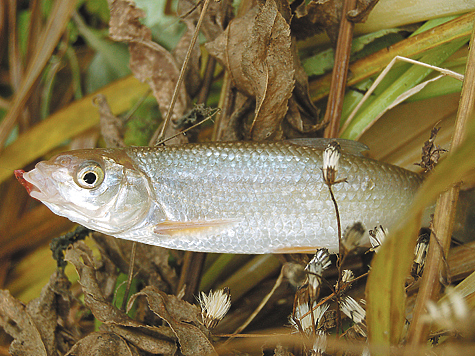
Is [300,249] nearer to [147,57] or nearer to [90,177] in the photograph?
[90,177]

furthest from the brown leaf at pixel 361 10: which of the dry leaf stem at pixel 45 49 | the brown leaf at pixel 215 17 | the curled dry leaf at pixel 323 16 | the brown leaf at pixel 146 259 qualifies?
the dry leaf stem at pixel 45 49

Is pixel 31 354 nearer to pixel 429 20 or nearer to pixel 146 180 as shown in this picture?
pixel 146 180

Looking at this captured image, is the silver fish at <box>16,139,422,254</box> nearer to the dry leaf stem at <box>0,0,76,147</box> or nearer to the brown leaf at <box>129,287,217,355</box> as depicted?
the brown leaf at <box>129,287,217,355</box>

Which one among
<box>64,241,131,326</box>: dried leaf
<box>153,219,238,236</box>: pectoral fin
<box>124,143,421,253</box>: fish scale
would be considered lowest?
<box>64,241,131,326</box>: dried leaf

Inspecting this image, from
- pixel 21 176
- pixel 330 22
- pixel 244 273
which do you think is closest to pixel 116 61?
pixel 21 176

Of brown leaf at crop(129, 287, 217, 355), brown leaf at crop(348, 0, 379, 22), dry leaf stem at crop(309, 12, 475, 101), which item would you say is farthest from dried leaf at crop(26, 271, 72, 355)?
brown leaf at crop(348, 0, 379, 22)

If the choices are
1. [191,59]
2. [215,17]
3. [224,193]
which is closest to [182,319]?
[224,193]
